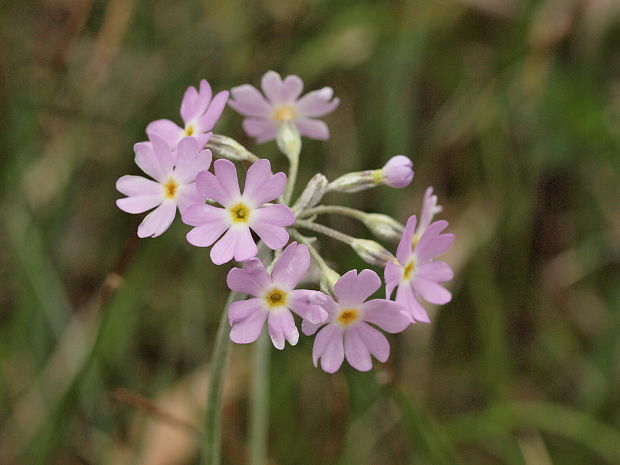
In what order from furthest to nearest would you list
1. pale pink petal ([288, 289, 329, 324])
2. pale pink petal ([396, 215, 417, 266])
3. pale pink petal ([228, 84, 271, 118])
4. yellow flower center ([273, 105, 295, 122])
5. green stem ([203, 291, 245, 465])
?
yellow flower center ([273, 105, 295, 122]) → pale pink petal ([228, 84, 271, 118]) → green stem ([203, 291, 245, 465]) → pale pink petal ([396, 215, 417, 266]) → pale pink petal ([288, 289, 329, 324])

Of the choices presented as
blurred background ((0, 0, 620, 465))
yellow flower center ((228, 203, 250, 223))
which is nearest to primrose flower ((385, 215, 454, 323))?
yellow flower center ((228, 203, 250, 223))

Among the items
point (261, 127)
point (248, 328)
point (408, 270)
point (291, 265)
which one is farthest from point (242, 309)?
point (261, 127)

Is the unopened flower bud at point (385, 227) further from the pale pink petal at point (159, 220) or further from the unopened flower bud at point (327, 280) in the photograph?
the pale pink petal at point (159, 220)

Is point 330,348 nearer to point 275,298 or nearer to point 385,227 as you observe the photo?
point 275,298

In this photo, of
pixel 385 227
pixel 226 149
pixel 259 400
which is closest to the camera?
pixel 226 149

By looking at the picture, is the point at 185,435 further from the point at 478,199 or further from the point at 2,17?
the point at 2,17

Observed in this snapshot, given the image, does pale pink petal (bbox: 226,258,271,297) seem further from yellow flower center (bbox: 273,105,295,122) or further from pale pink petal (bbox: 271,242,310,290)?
yellow flower center (bbox: 273,105,295,122)

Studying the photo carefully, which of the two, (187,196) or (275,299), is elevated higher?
(187,196)
